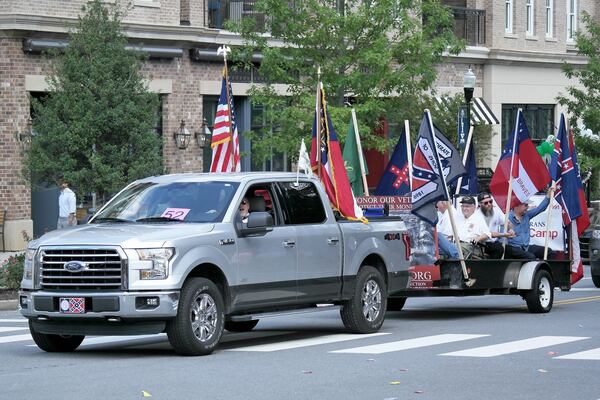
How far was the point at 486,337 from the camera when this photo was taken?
16.0 meters

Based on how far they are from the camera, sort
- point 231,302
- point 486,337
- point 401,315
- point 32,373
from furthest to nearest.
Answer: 1. point 401,315
2. point 486,337
3. point 231,302
4. point 32,373

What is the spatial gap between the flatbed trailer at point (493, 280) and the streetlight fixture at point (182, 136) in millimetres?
16854

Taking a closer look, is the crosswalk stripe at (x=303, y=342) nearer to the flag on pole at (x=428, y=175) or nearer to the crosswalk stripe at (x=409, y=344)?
the crosswalk stripe at (x=409, y=344)

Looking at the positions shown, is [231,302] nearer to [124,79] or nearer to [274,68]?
[124,79]

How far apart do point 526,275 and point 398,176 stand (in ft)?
8.35

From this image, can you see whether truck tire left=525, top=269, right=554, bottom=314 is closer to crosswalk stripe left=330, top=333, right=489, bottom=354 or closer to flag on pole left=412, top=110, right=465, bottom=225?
flag on pole left=412, top=110, right=465, bottom=225

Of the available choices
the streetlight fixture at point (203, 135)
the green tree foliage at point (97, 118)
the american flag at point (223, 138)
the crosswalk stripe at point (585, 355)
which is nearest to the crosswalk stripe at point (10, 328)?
the american flag at point (223, 138)

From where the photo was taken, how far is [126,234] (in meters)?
14.1

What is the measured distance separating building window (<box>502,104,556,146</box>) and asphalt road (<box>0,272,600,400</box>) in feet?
101

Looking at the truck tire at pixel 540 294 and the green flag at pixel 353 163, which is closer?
the truck tire at pixel 540 294

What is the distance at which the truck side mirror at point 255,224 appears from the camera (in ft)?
48.7

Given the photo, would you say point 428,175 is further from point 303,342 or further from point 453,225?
point 303,342

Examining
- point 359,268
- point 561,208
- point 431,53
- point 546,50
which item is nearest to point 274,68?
point 431,53

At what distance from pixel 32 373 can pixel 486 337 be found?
18.0 ft
